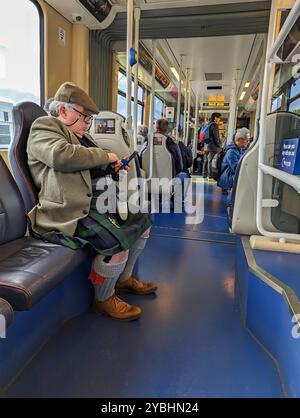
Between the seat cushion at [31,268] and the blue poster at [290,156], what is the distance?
1.43 metres

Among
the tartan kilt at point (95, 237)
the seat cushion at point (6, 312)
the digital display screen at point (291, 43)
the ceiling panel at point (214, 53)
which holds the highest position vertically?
the ceiling panel at point (214, 53)

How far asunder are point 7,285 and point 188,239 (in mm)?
2392

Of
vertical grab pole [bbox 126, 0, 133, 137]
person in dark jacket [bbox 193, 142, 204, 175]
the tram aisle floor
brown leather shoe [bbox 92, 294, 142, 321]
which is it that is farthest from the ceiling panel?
brown leather shoe [bbox 92, 294, 142, 321]

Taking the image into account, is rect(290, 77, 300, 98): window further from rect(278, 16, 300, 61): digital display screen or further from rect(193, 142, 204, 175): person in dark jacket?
rect(193, 142, 204, 175): person in dark jacket

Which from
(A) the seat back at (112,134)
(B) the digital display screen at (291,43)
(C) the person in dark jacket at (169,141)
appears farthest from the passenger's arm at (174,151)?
(B) the digital display screen at (291,43)

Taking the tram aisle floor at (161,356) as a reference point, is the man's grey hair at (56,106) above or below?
above

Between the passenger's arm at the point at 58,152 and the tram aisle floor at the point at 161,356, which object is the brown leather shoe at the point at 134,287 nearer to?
the tram aisle floor at the point at 161,356

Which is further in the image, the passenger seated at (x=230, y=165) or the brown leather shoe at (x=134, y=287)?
the passenger seated at (x=230, y=165)

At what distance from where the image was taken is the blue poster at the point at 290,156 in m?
1.93

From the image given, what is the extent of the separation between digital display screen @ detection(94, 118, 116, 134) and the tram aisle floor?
58.8 inches

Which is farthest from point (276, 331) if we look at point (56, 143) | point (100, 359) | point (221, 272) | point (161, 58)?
point (161, 58)

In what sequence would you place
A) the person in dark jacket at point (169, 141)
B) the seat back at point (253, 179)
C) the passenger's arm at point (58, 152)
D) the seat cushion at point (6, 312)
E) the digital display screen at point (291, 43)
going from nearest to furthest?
1. the seat cushion at point (6, 312)
2. the passenger's arm at point (58, 152)
3. the seat back at point (253, 179)
4. the digital display screen at point (291, 43)
5. the person in dark jacket at point (169, 141)

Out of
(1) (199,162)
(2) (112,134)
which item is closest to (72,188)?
(2) (112,134)

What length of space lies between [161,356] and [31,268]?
74 cm
